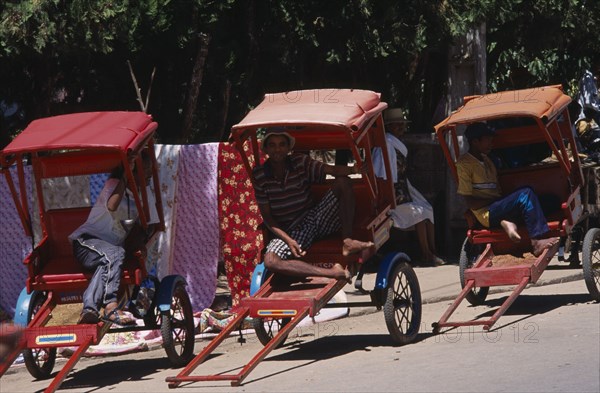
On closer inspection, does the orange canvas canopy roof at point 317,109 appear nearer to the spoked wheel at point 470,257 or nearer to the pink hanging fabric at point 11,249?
the spoked wheel at point 470,257

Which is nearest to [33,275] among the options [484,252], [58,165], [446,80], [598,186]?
[58,165]

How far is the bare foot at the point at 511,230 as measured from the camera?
1107cm

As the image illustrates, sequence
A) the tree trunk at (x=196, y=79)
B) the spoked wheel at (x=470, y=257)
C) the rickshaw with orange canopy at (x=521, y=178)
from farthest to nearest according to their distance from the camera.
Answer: the tree trunk at (x=196, y=79) → the spoked wheel at (x=470, y=257) → the rickshaw with orange canopy at (x=521, y=178)

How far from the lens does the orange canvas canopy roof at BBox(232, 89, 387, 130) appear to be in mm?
9391

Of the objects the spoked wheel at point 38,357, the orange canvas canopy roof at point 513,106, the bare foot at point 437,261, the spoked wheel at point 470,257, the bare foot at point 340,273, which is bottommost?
the bare foot at point 437,261

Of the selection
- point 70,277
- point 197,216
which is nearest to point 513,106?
point 197,216

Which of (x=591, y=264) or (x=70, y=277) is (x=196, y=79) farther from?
(x=591, y=264)

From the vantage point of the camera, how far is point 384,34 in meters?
13.9

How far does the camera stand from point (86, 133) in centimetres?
947

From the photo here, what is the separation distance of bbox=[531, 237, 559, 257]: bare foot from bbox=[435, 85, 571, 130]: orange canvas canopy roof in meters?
1.09

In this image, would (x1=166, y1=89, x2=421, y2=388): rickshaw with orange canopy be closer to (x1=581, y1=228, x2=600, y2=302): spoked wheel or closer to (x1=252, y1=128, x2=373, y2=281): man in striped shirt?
(x1=252, y1=128, x2=373, y2=281): man in striped shirt

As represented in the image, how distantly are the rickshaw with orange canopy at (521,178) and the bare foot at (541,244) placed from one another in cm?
6

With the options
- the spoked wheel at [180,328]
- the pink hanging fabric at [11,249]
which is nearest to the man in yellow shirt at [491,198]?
the spoked wheel at [180,328]

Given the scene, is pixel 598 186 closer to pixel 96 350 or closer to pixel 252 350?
pixel 252 350
